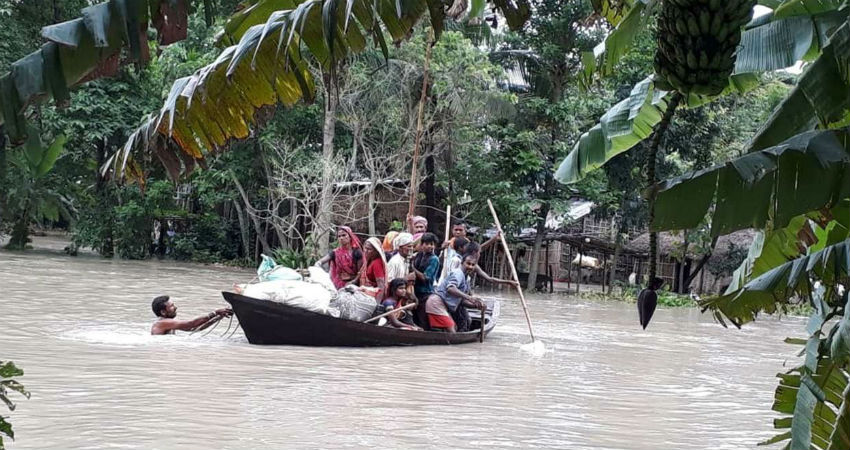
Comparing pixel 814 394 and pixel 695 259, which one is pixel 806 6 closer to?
pixel 814 394

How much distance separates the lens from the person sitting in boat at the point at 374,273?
33.8ft

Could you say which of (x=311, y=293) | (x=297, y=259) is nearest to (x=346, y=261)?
(x=311, y=293)

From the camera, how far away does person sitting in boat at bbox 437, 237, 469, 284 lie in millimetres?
10820

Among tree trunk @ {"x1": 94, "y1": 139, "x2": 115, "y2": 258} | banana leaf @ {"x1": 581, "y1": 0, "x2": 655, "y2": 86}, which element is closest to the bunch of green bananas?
banana leaf @ {"x1": 581, "y1": 0, "x2": 655, "y2": 86}

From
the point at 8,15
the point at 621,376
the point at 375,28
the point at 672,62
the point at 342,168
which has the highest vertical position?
the point at 8,15

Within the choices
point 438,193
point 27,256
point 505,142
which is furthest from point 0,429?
point 27,256

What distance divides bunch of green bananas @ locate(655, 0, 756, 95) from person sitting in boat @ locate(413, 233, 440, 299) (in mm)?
8282

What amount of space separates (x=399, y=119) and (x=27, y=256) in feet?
33.5

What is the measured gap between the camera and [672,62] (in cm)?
204

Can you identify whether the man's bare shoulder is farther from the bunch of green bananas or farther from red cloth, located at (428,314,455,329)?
the bunch of green bananas

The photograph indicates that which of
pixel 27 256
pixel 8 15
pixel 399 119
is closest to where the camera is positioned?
pixel 8 15

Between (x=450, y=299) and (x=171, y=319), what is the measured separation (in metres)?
3.08

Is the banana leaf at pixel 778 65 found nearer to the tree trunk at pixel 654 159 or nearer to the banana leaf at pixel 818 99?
the banana leaf at pixel 818 99

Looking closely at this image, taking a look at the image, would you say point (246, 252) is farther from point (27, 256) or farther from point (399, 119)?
point (399, 119)
